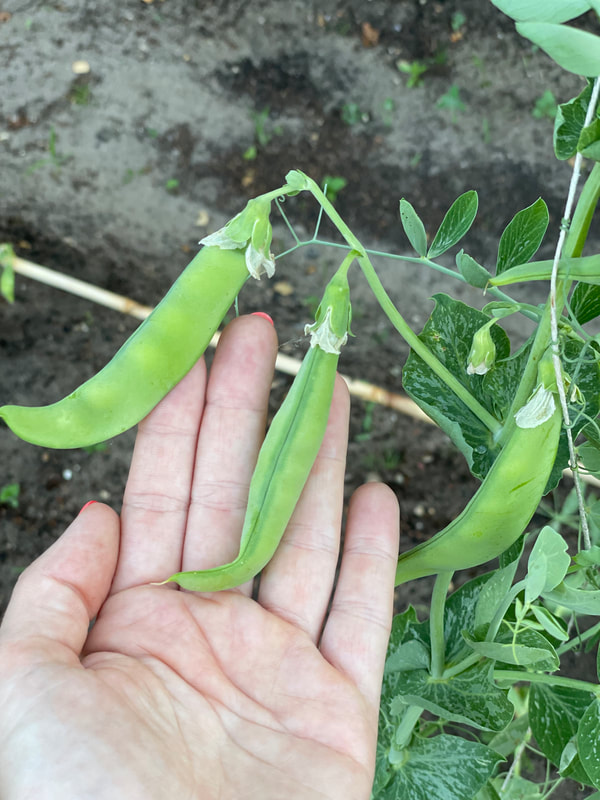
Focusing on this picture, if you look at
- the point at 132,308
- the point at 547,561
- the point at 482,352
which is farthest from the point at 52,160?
the point at 547,561

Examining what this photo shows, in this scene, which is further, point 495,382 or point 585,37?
point 495,382

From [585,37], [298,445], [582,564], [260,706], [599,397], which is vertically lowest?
[260,706]

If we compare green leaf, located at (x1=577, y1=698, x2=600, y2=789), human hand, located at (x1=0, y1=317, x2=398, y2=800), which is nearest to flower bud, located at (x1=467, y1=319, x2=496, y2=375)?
human hand, located at (x1=0, y1=317, x2=398, y2=800)

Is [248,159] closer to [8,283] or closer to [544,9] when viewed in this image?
[8,283]

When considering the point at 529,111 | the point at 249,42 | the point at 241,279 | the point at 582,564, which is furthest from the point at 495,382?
the point at 249,42

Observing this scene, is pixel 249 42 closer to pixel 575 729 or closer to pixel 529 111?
pixel 529 111

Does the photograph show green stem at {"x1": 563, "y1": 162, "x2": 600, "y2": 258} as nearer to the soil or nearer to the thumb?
the thumb
